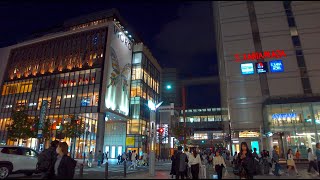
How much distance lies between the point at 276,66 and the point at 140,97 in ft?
90.0

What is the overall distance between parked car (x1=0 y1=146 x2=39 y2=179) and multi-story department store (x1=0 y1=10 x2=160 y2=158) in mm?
24048

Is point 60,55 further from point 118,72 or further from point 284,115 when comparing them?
point 284,115

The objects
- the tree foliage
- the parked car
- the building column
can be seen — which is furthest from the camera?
the building column

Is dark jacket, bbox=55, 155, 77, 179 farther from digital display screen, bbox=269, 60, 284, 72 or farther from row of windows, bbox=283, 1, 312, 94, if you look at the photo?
row of windows, bbox=283, 1, 312, 94

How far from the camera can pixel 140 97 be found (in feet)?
170

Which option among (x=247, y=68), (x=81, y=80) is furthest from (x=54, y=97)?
(x=247, y=68)

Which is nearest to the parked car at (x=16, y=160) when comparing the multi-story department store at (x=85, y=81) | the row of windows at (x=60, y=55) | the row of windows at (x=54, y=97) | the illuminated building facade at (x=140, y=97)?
the multi-story department store at (x=85, y=81)

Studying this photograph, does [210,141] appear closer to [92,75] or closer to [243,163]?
[92,75]

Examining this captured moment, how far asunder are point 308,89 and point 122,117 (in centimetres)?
3395

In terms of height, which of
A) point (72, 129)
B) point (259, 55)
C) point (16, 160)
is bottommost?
point (16, 160)

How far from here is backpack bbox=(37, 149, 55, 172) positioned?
8578mm

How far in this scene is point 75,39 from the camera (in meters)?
48.4

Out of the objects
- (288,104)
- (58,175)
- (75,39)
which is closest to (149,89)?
(75,39)

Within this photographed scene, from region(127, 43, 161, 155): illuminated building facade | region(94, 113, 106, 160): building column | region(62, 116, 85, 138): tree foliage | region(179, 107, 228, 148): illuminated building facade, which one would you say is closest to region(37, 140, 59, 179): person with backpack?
region(62, 116, 85, 138): tree foliage
